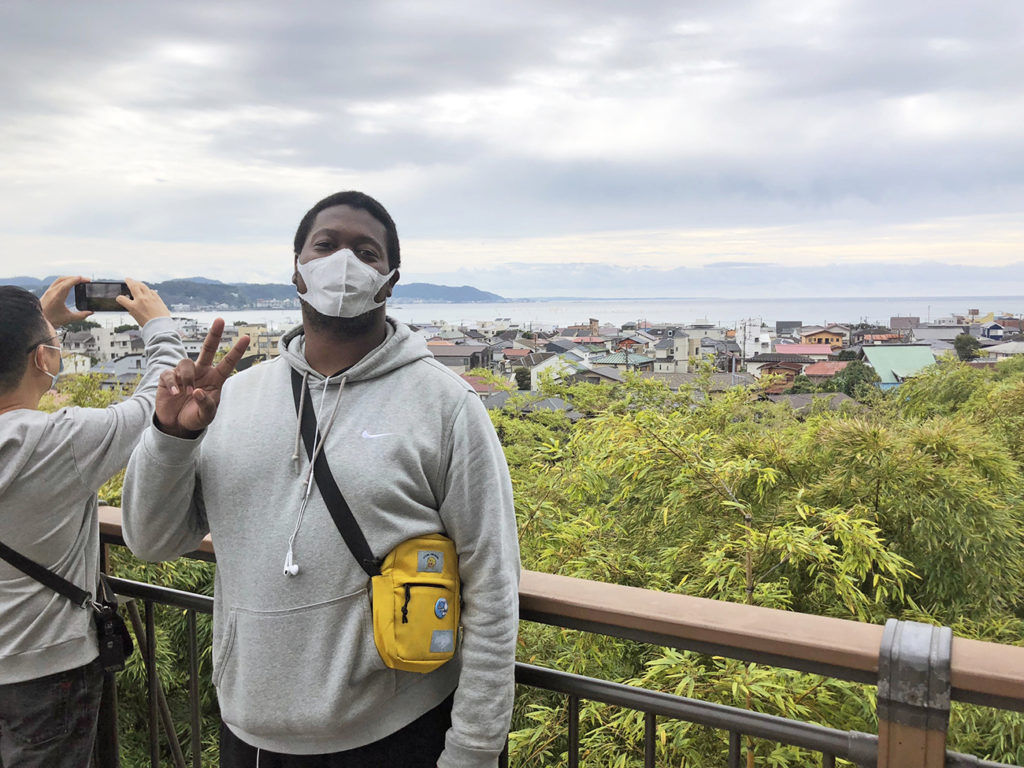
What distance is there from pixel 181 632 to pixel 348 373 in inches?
208

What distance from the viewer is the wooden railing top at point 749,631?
993 mm

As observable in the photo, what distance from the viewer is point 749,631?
44.0 inches

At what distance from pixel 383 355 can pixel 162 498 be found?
470 millimetres

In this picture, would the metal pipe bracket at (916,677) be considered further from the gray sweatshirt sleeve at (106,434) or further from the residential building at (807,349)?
the residential building at (807,349)

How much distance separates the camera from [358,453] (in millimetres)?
1248

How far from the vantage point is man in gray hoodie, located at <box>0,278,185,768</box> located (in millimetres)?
1512

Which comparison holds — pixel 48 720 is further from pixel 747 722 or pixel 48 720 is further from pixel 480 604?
pixel 747 722

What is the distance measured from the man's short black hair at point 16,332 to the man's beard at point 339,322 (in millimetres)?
676

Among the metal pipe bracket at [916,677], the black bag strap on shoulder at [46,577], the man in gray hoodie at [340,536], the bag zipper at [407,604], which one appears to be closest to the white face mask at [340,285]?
the man in gray hoodie at [340,536]

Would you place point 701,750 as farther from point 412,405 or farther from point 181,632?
point 181,632

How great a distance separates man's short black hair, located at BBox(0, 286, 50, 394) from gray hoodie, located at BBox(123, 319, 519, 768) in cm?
50

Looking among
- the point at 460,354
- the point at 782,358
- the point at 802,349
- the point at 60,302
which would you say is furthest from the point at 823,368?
the point at 60,302

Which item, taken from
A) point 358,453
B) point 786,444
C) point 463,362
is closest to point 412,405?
point 358,453

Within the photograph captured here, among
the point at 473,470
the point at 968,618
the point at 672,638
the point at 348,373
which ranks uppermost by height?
the point at 348,373
